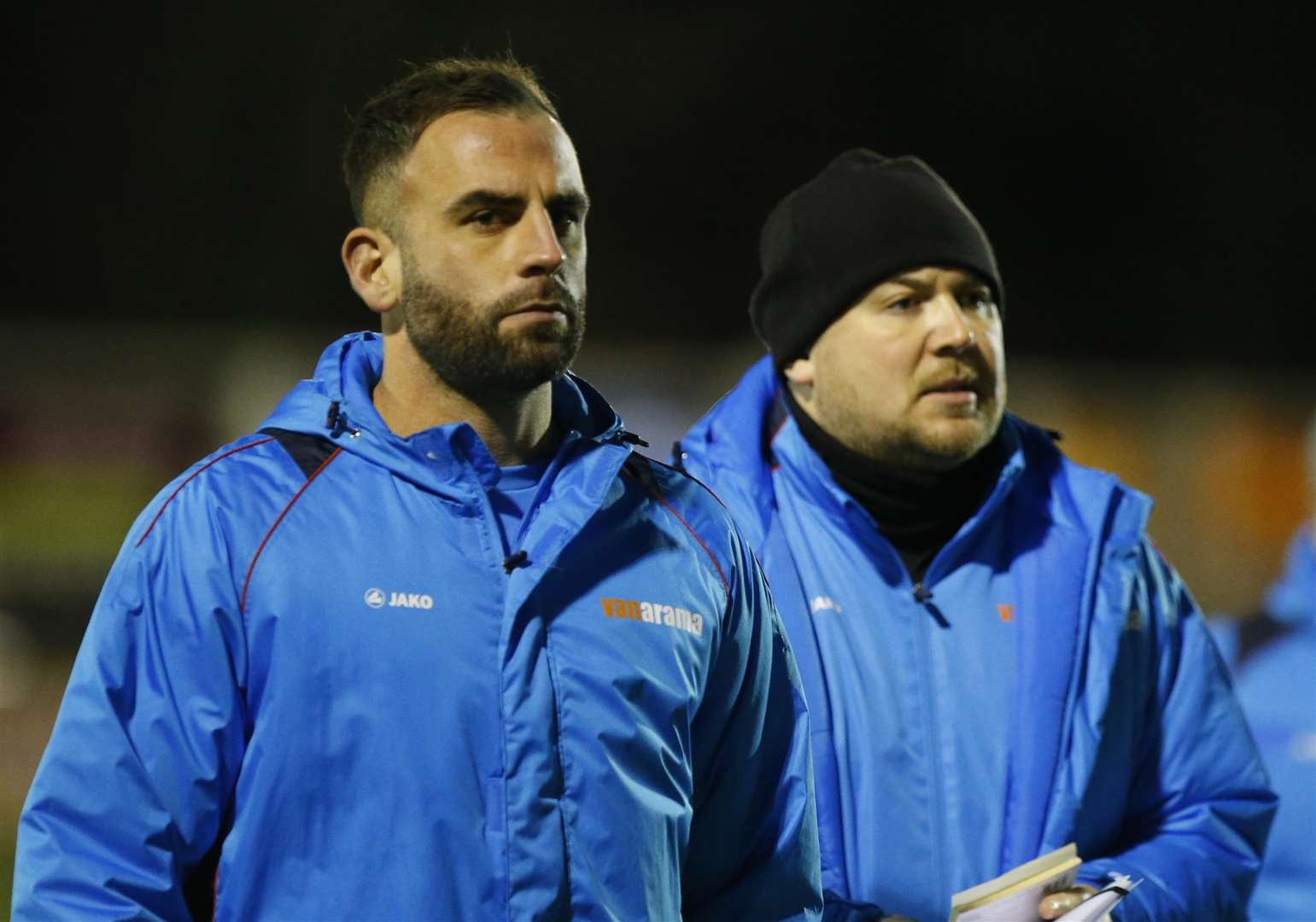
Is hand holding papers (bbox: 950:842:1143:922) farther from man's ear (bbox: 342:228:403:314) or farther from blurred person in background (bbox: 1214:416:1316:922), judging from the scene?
blurred person in background (bbox: 1214:416:1316:922)

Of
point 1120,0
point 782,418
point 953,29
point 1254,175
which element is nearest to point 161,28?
point 953,29

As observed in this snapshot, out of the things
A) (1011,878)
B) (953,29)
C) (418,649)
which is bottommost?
(1011,878)

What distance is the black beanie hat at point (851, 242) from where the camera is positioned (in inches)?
110

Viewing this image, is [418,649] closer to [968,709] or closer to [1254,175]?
[968,709]

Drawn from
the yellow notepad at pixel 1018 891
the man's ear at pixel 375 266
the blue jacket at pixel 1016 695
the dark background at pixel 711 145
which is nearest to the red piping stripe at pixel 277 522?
the man's ear at pixel 375 266

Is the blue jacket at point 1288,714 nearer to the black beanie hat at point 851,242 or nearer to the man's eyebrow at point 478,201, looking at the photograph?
the black beanie hat at point 851,242

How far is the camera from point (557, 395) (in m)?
2.18

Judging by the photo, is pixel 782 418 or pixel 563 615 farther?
pixel 782 418

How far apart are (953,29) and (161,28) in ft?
17.9

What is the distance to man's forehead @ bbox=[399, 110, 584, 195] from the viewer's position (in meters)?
2.01

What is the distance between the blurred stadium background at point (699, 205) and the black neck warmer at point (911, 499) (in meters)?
6.83

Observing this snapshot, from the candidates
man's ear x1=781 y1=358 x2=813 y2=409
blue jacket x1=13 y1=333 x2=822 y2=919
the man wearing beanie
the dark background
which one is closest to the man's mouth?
the man wearing beanie

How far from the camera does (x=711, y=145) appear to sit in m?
11.4

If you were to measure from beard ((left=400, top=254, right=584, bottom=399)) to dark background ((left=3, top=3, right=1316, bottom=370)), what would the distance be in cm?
820
